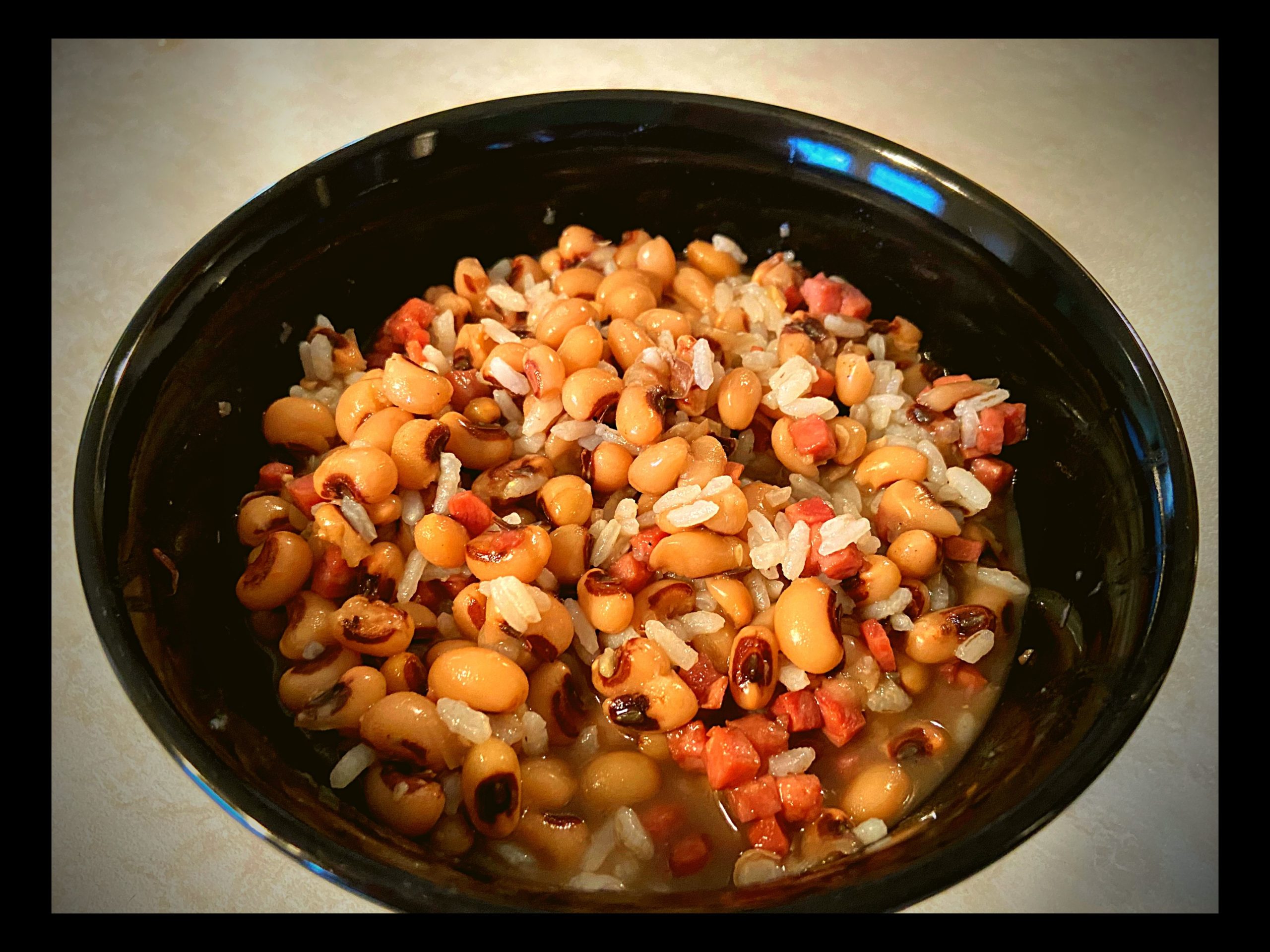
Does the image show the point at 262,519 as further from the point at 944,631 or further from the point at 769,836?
the point at 944,631

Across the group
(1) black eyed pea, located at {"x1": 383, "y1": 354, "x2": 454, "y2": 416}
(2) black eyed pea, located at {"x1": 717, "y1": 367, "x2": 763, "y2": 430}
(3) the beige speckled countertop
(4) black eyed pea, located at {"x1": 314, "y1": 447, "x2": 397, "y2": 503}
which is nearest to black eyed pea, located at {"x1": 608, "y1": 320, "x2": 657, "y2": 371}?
(2) black eyed pea, located at {"x1": 717, "y1": 367, "x2": 763, "y2": 430}

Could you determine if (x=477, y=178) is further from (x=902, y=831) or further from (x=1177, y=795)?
(x=1177, y=795)

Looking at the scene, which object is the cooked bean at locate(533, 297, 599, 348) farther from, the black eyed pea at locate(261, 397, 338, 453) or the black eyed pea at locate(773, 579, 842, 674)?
the black eyed pea at locate(773, 579, 842, 674)

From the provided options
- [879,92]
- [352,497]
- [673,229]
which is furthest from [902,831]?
[879,92]

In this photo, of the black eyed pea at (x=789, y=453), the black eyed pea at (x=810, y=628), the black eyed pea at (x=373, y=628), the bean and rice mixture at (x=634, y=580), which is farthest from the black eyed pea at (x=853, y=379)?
the black eyed pea at (x=373, y=628)

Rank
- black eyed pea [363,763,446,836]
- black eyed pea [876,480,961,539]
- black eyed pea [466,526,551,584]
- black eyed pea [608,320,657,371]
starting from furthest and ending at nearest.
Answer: black eyed pea [608,320,657,371], black eyed pea [876,480,961,539], black eyed pea [466,526,551,584], black eyed pea [363,763,446,836]

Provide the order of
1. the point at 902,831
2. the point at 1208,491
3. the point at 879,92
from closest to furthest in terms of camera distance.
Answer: the point at 902,831 → the point at 1208,491 → the point at 879,92
